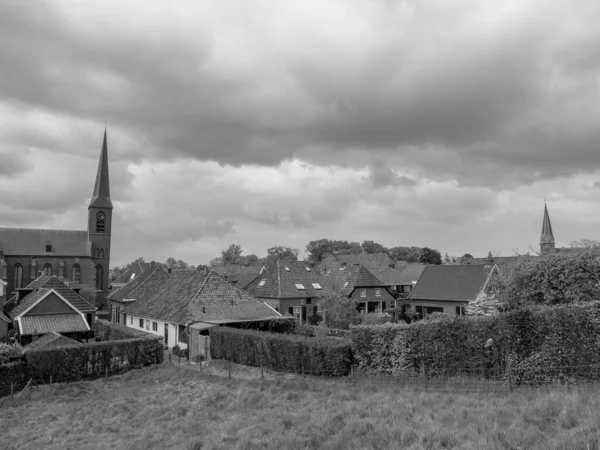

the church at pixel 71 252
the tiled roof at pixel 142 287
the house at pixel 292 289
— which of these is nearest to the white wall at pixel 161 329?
the tiled roof at pixel 142 287

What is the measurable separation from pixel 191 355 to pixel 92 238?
46.0 metres

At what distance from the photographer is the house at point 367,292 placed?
164 ft

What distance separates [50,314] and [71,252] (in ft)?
108

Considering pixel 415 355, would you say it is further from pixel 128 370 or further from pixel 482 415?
pixel 128 370

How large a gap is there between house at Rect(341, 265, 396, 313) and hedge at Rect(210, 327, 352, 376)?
24562 mm

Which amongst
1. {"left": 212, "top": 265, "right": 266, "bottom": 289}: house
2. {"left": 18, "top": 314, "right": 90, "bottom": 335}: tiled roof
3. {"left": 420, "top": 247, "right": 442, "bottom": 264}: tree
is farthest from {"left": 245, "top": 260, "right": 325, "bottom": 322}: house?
{"left": 420, "top": 247, "right": 442, "bottom": 264}: tree

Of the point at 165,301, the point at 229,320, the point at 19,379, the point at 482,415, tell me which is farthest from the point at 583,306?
the point at 165,301

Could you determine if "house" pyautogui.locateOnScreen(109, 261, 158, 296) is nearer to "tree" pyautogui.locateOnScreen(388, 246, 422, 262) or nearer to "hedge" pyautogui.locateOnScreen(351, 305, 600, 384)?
"hedge" pyautogui.locateOnScreen(351, 305, 600, 384)

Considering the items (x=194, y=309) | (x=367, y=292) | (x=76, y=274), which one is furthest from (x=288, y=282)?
(x=76, y=274)

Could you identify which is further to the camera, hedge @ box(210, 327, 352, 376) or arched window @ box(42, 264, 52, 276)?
arched window @ box(42, 264, 52, 276)

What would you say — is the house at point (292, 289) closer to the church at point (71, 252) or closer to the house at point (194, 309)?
the house at point (194, 309)

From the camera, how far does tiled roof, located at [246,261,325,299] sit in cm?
4297

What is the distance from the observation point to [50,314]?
117 ft

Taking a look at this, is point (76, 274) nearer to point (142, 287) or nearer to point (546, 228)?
point (142, 287)
